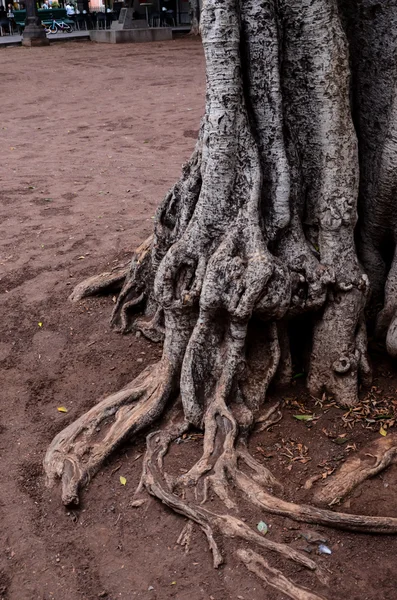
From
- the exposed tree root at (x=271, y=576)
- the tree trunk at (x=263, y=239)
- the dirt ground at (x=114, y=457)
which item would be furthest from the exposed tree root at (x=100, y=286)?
the exposed tree root at (x=271, y=576)

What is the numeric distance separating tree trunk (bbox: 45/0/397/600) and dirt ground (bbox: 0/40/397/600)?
138mm

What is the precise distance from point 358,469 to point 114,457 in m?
1.30

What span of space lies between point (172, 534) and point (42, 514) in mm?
701

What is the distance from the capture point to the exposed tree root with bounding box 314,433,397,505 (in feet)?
10.6

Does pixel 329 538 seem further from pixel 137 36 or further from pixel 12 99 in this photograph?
pixel 137 36

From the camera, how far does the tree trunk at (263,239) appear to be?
342 centimetres

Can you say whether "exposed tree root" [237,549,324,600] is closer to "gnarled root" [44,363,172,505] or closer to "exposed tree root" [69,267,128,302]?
"gnarled root" [44,363,172,505]

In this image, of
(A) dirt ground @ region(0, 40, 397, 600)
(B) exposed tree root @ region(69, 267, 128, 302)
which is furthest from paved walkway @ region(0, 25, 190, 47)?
(B) exposed tree root @ region(69, 267, 128, 302)

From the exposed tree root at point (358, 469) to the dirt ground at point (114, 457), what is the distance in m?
0.06

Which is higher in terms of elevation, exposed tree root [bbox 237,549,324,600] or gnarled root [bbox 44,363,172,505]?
gnarled root [bbox 44,363,172,505]

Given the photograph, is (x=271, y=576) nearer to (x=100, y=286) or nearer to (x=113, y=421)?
(x=113, y=421)

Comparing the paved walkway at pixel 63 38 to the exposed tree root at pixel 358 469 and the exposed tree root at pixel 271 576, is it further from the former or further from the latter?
the exposed tree root at pixel 271 576

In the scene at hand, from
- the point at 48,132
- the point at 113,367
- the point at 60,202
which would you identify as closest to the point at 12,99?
the point at 48,132

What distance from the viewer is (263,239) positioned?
362cm
